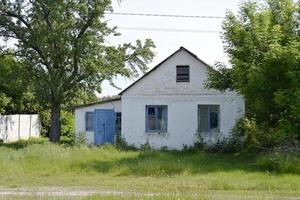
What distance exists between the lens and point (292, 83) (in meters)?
20.8

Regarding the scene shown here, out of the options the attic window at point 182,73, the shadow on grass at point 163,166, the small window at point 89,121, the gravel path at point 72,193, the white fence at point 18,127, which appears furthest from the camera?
the white fence at point 18,127

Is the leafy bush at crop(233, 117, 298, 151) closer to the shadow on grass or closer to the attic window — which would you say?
the shadow on grass

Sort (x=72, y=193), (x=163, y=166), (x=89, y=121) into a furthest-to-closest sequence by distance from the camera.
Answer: (x=89, y=121), (x=163, y=166), (x=72, y=193)

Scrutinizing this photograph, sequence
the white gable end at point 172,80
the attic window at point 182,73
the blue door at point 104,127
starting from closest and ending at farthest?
the white gable end at point 172,80
the attic window at point 182,73
the blue door at point 104,127

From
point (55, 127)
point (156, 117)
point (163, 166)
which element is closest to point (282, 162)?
point (163, 166)

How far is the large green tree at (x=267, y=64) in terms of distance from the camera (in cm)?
2092

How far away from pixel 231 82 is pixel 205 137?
14.3 feet

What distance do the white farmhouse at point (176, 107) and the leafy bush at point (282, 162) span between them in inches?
318

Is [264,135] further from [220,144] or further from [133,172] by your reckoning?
[133,172]

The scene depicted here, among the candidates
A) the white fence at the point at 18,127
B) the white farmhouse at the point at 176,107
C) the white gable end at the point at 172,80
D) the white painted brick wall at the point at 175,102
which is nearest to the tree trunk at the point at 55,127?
the white farmhouse at the point at 176,107

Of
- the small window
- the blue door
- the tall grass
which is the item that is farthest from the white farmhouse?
the tall grass

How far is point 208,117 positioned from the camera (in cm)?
3038

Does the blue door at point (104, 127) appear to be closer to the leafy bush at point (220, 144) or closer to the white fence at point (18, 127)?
the leafy bush at point (220, 144)

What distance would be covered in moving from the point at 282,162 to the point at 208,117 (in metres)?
10.4
